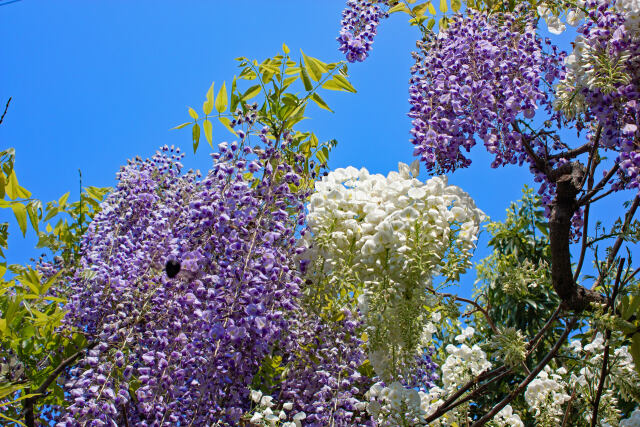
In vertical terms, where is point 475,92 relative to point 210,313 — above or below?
above

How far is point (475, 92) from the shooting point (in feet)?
8.21

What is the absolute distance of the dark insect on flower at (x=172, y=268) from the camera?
2.17m

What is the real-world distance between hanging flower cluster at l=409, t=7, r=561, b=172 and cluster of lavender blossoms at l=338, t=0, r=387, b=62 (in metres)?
0.32

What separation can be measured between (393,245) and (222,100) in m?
0.94

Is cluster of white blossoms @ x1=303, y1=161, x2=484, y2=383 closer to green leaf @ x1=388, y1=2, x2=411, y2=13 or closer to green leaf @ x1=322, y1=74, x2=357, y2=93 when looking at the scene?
green leaf @ x1=322, y1=74, x2=357, y2=93

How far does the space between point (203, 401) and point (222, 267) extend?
485 millimetres

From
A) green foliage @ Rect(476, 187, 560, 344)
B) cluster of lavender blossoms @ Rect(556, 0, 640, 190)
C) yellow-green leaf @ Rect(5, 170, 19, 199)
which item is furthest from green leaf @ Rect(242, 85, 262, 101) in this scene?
green foliage @ Rect(476, 187, 560, 344)

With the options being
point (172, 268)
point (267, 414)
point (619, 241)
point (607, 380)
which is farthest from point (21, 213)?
point (607, 380)

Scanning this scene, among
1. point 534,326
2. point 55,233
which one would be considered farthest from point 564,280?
point 534,326

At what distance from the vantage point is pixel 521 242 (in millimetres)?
6738

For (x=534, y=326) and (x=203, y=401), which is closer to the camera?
(x=203, y=401)

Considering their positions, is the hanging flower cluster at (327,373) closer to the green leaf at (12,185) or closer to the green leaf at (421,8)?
the green leaf at (12,185)

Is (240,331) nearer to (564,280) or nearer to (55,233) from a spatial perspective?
(564,280)

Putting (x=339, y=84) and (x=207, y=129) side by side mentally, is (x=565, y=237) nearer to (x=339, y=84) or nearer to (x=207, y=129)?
(x=339, y=84)
